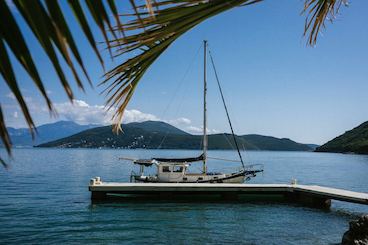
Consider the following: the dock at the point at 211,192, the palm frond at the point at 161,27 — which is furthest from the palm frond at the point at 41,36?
the dock at the point at 211,192

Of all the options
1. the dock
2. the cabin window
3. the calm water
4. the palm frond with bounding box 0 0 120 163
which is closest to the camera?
the palm frond with bounding box 0 0 120 163

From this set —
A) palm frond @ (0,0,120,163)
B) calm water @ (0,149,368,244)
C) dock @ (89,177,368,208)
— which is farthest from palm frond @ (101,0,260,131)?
dock @ (89,177,368,208)

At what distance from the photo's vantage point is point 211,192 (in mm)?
30000

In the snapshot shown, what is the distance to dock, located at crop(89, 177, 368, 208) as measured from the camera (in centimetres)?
2824

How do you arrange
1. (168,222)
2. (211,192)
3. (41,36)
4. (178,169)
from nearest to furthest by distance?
(41,36)
(168,222)
(211,192)
(178,169)

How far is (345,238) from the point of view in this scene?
1509 centimetres

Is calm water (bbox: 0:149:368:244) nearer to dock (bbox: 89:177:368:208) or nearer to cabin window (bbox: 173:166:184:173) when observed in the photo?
dock (bbox: 89:177:368:208)

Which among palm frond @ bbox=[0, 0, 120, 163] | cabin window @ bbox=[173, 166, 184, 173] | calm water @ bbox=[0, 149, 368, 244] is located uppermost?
palm frond @ bbox=[0, 0, 120, 163]

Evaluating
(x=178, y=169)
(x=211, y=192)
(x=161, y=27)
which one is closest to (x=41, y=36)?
(x=161, y=27)

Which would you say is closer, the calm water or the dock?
the calm water

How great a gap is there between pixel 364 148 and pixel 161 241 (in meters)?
203

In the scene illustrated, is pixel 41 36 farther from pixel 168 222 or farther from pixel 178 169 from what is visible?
pixel 178 169

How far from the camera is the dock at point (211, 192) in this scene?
2824cm

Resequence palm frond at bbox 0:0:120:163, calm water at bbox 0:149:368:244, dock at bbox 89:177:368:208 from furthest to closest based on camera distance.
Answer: dock at bbox 89:177:368:208, calm water at bbox 0:149:368:244, palm frond at bbox 0:0:120:163
